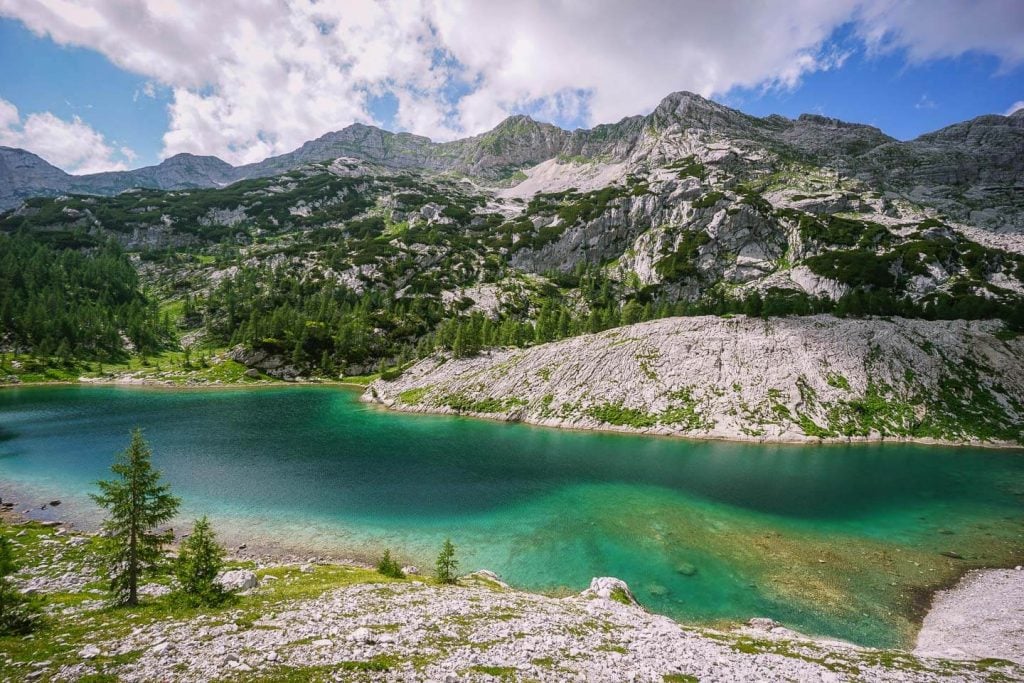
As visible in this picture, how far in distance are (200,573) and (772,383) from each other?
9222cm

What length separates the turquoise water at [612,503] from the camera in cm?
3244

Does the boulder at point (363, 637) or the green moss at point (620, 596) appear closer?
the boulder at point (363, 637)

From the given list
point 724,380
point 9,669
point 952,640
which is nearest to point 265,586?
point 9,669

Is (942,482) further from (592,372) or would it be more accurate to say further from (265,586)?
(265,586)

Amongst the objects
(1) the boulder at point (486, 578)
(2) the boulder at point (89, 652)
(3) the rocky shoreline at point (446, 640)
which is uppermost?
(2) the boulder at point (89, 652)

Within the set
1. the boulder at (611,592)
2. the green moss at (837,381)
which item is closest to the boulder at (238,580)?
the boulder at (611,592)

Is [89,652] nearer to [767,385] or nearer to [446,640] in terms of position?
[446,640]

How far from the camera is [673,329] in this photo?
101 m

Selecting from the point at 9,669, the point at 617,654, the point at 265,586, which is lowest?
the point at 265,586

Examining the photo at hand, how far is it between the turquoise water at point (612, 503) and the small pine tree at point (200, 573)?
54.8 ft

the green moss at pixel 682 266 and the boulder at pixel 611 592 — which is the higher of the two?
the green moss at pixel 682 266

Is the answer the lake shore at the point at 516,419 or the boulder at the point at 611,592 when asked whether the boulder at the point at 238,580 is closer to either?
the boulder at the point at 611,592

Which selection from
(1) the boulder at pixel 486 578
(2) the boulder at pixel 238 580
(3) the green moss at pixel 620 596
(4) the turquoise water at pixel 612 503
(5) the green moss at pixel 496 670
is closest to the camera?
(5) the green moss at pixel 496 670

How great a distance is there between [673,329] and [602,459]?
49.0 meters
